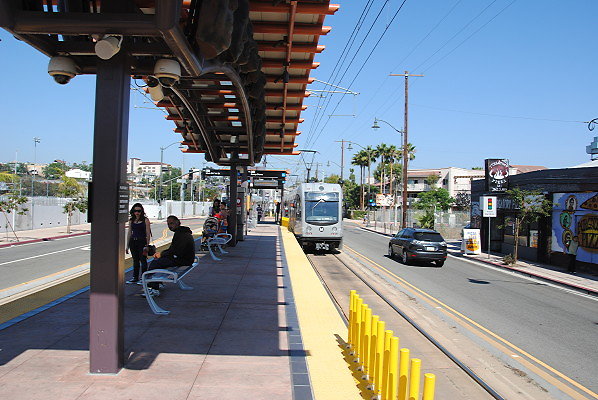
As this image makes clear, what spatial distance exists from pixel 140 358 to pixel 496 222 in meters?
26.7

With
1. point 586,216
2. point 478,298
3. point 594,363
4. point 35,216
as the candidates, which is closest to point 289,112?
point 478,298

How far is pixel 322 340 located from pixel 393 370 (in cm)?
243

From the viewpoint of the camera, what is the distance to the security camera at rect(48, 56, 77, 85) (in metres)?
5.61

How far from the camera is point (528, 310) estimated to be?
1202cm

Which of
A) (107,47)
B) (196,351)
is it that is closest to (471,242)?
(196,351)

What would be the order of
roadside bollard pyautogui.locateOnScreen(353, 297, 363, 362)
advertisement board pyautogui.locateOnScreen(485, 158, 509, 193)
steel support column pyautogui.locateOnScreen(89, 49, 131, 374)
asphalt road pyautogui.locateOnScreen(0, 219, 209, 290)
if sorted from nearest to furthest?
steel support column pyautogui.locateOnScreen(89, 49, 131, 374) → roadside bollard pyautogui.locateOnScreen(353, 297, 363, 362) → asphalt road pyautogui.locateOnScreen(0, 219, 209, 290) → advertisement board pyautogui.locateOnScreen(485, 158, 509, 193)

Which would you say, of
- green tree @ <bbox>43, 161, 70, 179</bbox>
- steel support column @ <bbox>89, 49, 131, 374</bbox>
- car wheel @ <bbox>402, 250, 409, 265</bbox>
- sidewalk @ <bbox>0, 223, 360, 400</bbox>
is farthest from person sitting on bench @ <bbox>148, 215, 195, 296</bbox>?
green tree @ <bbox>43, 161, 70, 179</bbox>

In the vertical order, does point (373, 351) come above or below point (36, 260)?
above

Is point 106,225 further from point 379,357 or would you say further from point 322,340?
point 322,340

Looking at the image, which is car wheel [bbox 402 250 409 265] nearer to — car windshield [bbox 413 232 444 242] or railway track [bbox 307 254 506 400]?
car windshield [bbox 413 232 444 242]

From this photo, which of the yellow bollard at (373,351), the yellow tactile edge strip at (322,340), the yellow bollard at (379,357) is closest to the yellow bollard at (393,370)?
A: the yellow bollard at (379,357)

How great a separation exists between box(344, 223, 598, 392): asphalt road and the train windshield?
4.35m

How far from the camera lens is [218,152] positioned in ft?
67.3

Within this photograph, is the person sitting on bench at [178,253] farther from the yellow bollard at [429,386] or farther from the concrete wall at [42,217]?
the concrete wall at [42,217]
